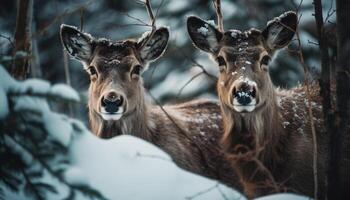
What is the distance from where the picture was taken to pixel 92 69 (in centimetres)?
934

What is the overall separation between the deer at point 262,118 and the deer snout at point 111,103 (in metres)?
1.30

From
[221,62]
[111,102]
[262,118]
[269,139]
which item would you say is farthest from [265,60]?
[111,102]

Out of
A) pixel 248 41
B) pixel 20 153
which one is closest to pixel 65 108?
pixel 248 41

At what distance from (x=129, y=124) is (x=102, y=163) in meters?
3.05

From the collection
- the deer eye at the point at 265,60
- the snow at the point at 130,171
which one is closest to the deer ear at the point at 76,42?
the deer eye at the point at 265,60

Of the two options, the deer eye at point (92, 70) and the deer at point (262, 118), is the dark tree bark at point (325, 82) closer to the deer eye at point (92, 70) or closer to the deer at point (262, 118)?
the deer at point (262, 118)

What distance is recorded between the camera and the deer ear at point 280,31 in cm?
910

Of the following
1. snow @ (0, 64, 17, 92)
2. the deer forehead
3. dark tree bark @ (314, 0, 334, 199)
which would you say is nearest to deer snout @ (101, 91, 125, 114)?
the deer forehead

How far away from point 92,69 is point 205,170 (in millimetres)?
1920

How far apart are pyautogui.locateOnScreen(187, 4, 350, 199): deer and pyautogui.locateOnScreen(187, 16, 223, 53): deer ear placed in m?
0.01

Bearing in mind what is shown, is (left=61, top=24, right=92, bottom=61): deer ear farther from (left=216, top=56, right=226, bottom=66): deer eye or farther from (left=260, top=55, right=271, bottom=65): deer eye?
(left=260, top=55, right=271, bottom=65): deer eye

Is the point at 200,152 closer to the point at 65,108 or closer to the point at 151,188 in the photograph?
the point at 151,188

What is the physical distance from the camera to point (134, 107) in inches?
364

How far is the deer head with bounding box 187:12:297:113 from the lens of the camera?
28.0ft
